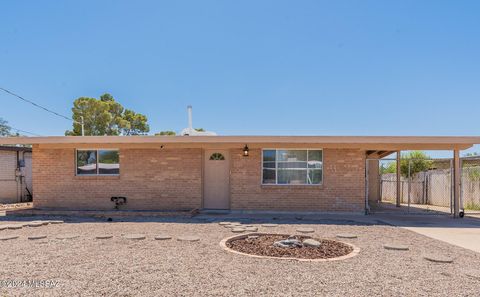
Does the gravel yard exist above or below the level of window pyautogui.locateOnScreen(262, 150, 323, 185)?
below

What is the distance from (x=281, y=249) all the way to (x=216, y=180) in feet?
21.2

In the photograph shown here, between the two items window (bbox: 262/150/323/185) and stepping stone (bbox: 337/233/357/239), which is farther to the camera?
window (bbox: 262/150/323/185)

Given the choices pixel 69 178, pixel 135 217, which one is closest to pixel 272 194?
pixel 135 217

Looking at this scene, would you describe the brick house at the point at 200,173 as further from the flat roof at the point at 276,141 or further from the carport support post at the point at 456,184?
the carport support post at the point at 456,184

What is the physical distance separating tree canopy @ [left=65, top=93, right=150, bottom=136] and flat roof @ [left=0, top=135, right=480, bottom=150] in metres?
20.2

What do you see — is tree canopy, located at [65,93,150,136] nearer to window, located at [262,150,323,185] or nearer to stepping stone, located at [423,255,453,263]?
window, located at [262,150,323,185]

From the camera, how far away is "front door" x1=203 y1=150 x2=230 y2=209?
12.6 m

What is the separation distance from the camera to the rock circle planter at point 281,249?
599 centimetres

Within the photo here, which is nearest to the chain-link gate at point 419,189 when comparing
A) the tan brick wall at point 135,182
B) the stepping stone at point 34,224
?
the tan brick wall at point 135,182

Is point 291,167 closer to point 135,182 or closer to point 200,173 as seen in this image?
point 200,173

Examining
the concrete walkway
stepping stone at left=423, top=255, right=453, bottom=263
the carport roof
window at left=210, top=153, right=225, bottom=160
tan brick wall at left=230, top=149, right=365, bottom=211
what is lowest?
the concrete walkway

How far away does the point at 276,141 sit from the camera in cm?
1138

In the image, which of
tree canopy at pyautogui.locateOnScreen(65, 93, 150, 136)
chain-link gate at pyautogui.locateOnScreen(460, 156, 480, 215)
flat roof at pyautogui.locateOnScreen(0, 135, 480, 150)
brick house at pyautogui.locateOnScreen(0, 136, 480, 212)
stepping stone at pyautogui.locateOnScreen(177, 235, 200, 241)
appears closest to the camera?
stepping stone at pyautogui.locateOnScreen(177, 235, 200, 241)

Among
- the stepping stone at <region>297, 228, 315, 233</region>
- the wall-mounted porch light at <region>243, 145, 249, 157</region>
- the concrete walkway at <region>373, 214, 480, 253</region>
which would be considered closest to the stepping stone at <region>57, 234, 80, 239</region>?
the stepping stone at <region>297, 228, 315, 233</region>
